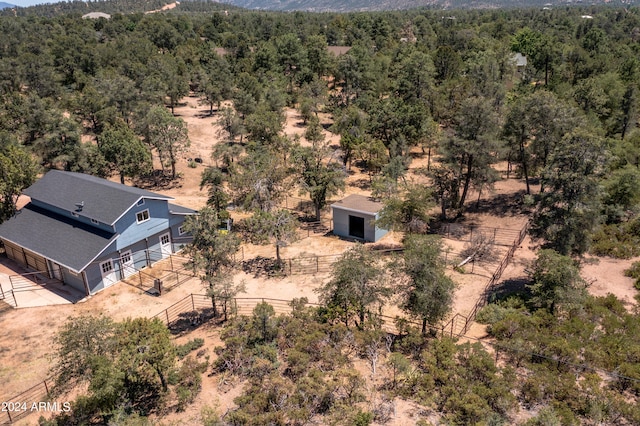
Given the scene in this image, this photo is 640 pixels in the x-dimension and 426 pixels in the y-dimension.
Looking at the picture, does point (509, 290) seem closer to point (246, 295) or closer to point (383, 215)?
point (383, 215)

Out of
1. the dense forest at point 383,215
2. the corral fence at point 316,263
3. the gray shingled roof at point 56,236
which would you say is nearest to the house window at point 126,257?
the gray shingled roof at point 56,236

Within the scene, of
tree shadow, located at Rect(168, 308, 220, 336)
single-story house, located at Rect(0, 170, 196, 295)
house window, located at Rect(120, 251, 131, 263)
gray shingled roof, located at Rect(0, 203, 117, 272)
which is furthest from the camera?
house window, located at Rect(120, 251, 131, 263)

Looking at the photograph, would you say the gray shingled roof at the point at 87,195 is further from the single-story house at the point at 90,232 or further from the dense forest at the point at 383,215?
the dense forest at the point at 383,215

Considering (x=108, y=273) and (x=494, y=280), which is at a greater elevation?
(x=108, y=273)

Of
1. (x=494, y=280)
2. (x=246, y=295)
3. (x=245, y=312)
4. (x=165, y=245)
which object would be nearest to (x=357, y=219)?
(x=494, y=280)

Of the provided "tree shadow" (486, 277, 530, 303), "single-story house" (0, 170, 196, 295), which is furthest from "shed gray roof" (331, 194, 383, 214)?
"single-story house" (0, 170, 196, 295)

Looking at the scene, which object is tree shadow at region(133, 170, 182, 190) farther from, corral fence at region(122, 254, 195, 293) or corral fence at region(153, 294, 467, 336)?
corral fence at region(153, 294, 467, 336)

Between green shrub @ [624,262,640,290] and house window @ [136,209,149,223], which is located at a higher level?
house window @ [136,209,149,223]
